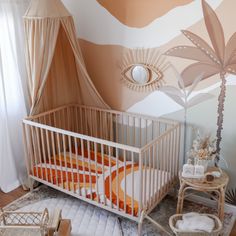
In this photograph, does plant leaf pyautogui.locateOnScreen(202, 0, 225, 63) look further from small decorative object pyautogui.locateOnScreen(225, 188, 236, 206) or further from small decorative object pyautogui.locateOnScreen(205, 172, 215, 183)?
small decorative object pyautogui.locateOnScreen(225, 188, 236, 206)

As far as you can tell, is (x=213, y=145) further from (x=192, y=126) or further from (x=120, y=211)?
(x=120, y=211)

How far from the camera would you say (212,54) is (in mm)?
2854

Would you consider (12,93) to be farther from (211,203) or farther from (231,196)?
(231,196)

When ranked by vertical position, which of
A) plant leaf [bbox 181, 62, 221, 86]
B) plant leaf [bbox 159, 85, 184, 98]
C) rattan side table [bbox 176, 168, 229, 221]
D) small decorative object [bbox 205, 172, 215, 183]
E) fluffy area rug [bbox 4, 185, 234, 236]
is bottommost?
fluffy area rug [bbox 4, 185, 234, 236]

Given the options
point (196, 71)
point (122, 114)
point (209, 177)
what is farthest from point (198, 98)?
point (122, 114)

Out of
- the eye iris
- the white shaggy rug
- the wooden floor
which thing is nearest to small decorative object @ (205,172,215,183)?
the white shaggy rug

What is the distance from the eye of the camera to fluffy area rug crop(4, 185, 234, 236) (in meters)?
2.87

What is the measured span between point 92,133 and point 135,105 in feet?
2.19

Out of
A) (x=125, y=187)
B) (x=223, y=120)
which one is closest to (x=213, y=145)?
(x=223, y=120)

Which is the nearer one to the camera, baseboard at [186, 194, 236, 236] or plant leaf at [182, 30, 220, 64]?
plant leaf at [182, 30, 220, 64]

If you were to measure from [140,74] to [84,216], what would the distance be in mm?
1499

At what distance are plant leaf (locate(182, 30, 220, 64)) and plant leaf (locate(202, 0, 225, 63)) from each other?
0.04 meters

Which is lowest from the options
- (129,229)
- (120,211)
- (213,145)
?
(129,229)

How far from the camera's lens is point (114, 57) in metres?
3.46
